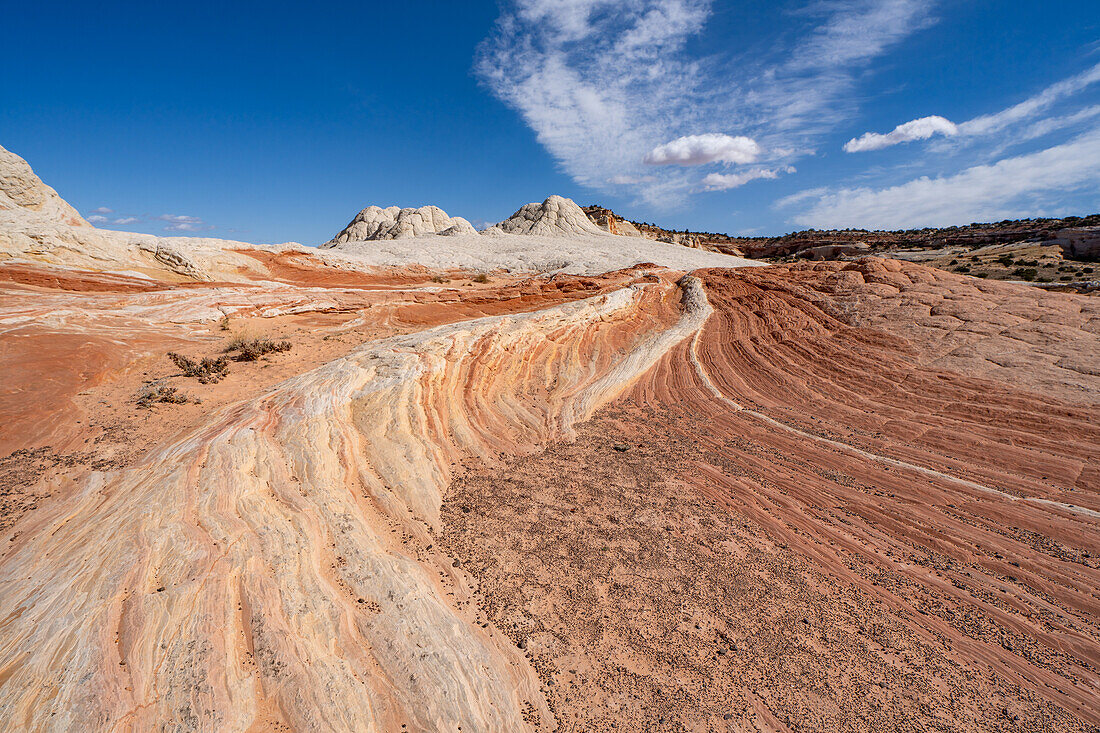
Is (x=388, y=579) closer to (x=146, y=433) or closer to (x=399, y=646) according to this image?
(x=399, y=646)

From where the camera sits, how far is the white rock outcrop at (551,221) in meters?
53.8

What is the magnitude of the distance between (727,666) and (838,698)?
105 centimetres

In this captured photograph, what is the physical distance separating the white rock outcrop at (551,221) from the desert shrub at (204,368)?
44.3m

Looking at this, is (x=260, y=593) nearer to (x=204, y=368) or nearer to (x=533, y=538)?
(x=533, y=538)

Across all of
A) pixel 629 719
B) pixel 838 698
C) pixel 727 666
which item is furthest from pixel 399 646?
pixel 838 698

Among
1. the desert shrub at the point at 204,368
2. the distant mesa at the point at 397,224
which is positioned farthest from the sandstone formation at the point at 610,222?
the desert shrub at the point at 204,368

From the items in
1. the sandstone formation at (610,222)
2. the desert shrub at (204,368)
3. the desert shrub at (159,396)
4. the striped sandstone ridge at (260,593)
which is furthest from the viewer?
the sandstone formation at (610,222)

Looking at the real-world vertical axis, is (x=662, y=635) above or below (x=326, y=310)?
below

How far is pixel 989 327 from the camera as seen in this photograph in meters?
13.5

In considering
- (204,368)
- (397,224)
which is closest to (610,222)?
(397,224)

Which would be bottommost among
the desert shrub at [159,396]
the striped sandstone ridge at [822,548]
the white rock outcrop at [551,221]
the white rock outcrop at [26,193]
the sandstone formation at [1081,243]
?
the striped sandstone ridge at [822,548]

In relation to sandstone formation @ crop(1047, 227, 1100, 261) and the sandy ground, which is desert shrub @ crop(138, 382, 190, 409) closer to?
the sandy ground

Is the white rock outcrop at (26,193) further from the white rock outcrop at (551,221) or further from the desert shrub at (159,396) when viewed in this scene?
the white rock outcrop at (551,221)

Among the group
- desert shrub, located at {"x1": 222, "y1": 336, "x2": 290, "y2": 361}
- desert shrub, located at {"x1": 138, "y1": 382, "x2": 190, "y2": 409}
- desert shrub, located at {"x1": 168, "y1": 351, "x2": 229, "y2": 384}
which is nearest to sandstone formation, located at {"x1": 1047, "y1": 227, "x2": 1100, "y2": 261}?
desert shrub, located at {"x1": 222, "y1": 336, "x2": 290, "y2": 361}
